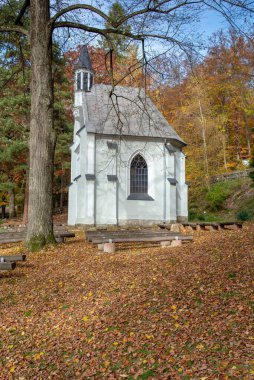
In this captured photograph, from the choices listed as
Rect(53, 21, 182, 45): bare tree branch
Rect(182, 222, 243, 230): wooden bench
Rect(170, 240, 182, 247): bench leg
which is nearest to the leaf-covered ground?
Rect(170, 240, 182, 247): bench leg

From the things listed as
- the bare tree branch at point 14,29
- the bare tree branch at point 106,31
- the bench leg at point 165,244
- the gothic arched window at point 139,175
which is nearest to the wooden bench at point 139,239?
the bench leg at point 165,244

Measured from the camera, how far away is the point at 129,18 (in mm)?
9867

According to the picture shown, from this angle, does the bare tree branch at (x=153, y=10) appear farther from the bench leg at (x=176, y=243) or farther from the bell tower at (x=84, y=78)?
the bell tower at (x=84, y=78)

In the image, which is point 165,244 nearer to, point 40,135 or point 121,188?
point 40,135

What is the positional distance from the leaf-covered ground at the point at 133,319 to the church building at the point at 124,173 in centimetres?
1203

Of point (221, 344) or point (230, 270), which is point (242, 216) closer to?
point (230, 270)

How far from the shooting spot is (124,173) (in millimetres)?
20812

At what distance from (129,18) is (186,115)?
18787 mm

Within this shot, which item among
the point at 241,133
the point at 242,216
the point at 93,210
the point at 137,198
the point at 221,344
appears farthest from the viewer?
the point at 241,133

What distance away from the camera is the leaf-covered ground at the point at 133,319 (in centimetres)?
359

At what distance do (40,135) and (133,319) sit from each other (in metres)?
6.28

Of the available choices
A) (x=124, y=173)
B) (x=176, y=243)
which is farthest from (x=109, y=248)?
(x=124, y=173)

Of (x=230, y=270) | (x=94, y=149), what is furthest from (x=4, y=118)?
(x=230, y=270)

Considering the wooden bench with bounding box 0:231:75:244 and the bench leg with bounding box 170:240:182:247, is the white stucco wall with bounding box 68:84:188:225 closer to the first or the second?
the wooden bench with bounding box 0:231:75:244
